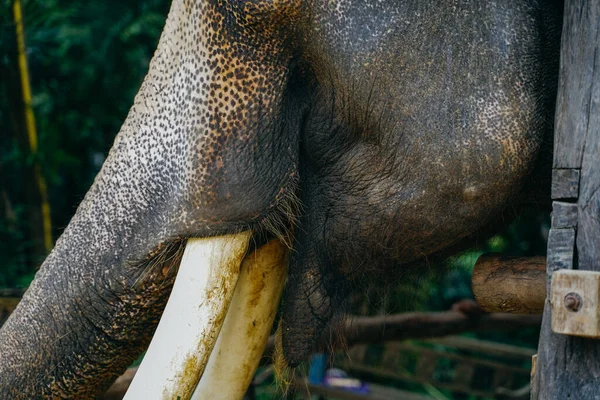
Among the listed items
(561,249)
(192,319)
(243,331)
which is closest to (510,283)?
(561,249)

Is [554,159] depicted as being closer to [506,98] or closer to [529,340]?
[506,98]

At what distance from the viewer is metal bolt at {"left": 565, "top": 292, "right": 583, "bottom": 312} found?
4.24 feet

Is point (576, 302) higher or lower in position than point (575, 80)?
lower

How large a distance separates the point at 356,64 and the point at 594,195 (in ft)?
1.52

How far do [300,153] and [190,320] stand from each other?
15.3 inches

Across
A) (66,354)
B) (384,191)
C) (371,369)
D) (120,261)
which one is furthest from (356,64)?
(371,369)

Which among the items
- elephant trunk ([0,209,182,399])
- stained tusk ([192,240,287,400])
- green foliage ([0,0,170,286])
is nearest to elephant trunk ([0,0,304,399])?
elephant trunk ([0,209,182,399])

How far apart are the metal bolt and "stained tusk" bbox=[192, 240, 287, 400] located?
23.8 inches

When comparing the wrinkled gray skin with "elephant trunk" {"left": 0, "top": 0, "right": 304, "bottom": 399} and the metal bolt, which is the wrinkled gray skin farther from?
the metal bolt

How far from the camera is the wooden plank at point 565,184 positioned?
1.42m

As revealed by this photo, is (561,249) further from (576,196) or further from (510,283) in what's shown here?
(510,283)

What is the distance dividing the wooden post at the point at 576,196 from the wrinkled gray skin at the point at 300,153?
0.09 m

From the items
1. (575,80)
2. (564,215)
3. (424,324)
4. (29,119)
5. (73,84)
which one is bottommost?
(424,324)

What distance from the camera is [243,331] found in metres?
1.71
